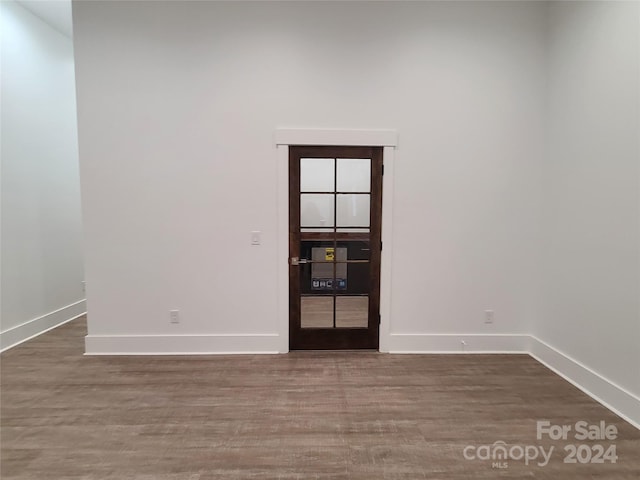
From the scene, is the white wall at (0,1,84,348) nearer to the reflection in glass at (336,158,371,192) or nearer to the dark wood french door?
the dark wood french door

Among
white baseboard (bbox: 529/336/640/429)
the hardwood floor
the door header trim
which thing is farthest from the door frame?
white baseboard (bbox: 529/336/640/429)

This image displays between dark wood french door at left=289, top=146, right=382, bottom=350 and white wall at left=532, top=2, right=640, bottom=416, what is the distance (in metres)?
1.58

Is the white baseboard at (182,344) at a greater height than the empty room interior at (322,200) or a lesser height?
lesser

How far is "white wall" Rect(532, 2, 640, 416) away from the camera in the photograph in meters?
2.35

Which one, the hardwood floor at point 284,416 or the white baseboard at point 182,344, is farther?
the white baseboard at point 182,344

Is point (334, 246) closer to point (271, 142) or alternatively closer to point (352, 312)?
point (352, 312)

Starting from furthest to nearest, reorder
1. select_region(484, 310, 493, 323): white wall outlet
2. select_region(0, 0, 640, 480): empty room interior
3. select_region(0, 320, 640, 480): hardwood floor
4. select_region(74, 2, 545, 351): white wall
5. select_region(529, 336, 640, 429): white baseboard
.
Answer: select_region(484, 310, 493, 323): white wall outlet → select_region(74, 2, 545, 351): white wall → select_region(0, 0, 640, 480): empty room interior → select_region(529, 336, 640, 429): white baseboard → select_region(0, 320, 640, 480): hardwood floor

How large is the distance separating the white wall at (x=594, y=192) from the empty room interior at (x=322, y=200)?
27 millimetres

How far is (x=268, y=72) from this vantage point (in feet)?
10.5

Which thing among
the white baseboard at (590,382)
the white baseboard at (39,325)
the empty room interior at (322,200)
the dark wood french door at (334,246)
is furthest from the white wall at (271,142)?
the white baseboard at (39,325)

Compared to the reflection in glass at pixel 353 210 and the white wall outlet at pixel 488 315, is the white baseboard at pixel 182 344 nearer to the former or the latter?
the reflection in glass at pixel 353 210

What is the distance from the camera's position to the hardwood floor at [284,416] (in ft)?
6.30

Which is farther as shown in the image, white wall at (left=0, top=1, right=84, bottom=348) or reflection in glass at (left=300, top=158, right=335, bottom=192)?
white wall at (left=0, top=1, right=84, bottom=348)

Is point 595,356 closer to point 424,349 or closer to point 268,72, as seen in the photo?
point 424,349
